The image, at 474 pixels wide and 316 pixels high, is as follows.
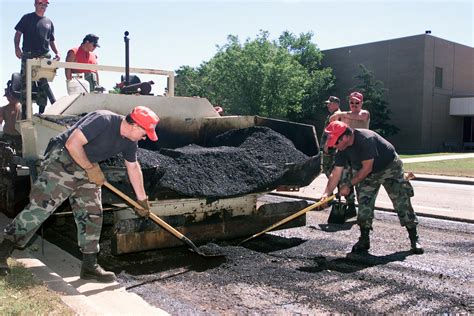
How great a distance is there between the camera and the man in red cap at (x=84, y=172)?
12.4 ft

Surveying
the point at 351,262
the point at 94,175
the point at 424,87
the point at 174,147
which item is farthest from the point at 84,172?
the point at 424,87

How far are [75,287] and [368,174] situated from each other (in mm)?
2941

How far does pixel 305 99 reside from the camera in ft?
124

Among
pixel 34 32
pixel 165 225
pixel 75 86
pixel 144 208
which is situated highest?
pixel 34 32

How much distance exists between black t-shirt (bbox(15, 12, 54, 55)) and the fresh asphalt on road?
2634mm

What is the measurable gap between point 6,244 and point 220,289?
1678mm

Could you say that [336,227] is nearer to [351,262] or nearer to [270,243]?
[270,243]

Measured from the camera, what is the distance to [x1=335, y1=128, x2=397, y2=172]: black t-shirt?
Answer: 497 cm

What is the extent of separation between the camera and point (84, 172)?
395cm

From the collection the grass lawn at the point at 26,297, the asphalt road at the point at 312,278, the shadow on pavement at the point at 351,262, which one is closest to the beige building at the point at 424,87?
the asphalt road at the point at 312,278

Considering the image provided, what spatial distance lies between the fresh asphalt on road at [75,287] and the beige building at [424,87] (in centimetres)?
3097

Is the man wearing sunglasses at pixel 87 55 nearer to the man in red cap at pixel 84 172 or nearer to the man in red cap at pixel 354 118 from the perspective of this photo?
the man in red cap at pixel 84 172

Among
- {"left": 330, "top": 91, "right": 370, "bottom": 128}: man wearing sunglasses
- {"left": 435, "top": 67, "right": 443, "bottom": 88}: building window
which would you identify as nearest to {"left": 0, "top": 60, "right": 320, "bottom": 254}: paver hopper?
{"left": 330, "top": 91, "right": 370, "bottom": 128}: man wearing sunglasses

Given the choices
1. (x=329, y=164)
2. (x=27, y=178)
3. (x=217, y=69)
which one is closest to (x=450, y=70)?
(x=217, y=69)
